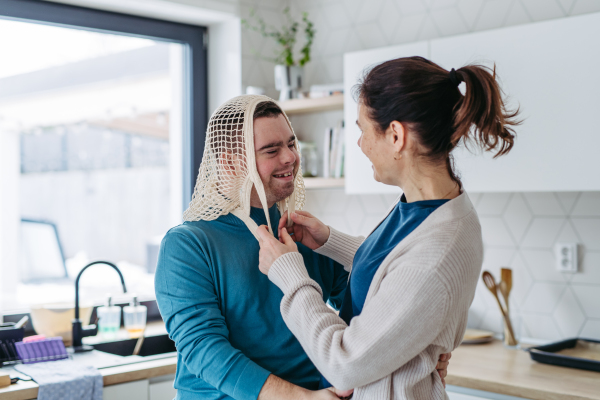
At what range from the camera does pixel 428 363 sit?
1.15 meters

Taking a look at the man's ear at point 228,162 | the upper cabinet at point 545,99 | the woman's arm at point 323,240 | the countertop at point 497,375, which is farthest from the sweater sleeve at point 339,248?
the countertop at point 497,375

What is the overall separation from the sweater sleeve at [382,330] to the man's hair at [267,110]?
0.54m

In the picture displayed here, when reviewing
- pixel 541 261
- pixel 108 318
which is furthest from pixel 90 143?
pixel 541 261

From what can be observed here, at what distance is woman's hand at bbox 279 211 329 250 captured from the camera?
60.7 inches

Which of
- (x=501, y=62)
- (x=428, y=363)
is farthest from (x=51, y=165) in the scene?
(x=428, y=363)

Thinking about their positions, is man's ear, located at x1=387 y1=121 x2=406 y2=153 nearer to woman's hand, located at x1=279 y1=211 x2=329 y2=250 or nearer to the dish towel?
woman's hand, located at x1=279 y1=211 x2=329 y2=250

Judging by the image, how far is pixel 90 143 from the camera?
2.92m

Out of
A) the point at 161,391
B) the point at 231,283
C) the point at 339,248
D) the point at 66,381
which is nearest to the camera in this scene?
the point at 231,283

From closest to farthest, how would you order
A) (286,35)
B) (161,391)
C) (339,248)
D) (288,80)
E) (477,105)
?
(477,105)
(339,248)
(161,391)
(288,80)
(286,35)

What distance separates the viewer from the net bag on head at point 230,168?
4.71ft

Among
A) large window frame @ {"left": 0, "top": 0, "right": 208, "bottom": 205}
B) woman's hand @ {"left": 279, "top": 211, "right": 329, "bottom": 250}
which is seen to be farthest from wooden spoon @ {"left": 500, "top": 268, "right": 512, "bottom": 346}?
large window frame @ {"left": 0, "top": 0, "right": 208, "bottom": 205}

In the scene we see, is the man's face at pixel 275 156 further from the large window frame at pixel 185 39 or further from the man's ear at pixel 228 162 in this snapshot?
the large window frame at pixel 185 39

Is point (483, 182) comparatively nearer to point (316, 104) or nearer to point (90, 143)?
point (316, 104)

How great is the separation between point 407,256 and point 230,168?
1.85ft
